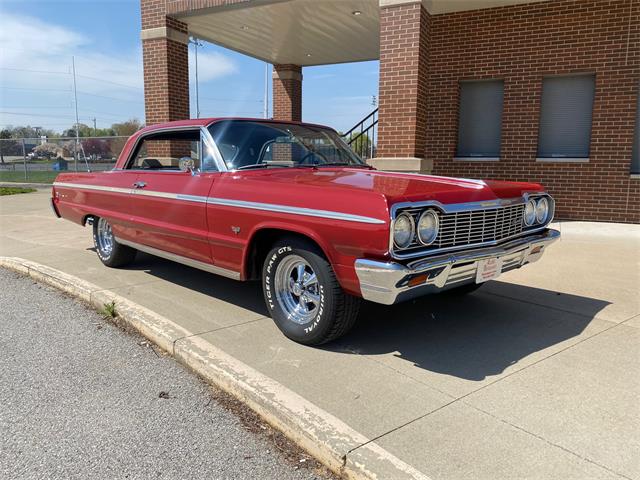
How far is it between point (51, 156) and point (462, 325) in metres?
23.4

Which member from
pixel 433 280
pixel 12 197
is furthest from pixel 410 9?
pixel 12 197

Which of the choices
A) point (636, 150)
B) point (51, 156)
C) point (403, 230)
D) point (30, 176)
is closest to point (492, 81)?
point (636, 150)

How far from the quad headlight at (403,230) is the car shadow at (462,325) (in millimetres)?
910

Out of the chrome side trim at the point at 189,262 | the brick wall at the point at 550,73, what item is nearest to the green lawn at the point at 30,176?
the brick wall at the point at 550,73

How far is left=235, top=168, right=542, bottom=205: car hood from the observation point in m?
3.34

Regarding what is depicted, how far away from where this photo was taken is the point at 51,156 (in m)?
23.2

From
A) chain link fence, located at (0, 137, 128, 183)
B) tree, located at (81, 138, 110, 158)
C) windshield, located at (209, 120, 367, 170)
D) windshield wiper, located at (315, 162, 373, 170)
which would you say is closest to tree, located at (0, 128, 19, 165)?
chain link fence, located at (0, 137, 128, 183)

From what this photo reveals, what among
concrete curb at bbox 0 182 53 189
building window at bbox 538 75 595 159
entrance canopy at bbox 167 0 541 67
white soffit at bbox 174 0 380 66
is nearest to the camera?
building window at bbox 538 75 595 159

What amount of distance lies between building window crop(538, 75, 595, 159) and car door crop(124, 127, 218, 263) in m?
7.16

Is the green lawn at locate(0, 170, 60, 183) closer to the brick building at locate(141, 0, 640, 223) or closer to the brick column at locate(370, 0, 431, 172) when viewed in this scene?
the brick building at locate(141, 0, 640, 223)

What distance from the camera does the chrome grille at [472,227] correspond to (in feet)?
11.1

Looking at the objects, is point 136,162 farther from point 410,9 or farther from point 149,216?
point 410,9

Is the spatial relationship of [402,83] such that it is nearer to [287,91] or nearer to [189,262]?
[189,262]

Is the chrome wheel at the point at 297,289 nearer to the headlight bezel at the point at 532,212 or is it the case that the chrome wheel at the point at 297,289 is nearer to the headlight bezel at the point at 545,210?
the headlight bezel at the point at 532,212
